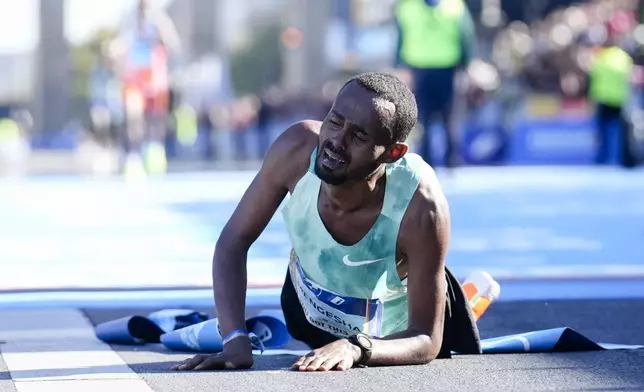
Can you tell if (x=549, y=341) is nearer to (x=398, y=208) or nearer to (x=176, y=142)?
(x=398, y=208)

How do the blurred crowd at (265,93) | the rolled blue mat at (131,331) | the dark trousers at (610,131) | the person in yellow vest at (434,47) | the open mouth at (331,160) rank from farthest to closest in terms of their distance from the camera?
1. the dark trousers at (610,131)
2. the blurred crowd at (265,93)
3. the person in yellow vest at (434,47)
4. the rolled blue mat at (131,331)
5. the open mouth at (331,160)

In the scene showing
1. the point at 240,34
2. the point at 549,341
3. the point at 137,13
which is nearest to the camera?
the point at 549,341

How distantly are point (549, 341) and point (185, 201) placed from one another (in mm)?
8827

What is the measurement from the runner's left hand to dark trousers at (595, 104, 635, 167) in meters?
17.3

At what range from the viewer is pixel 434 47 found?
50.1 feet

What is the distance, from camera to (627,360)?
4875 mm

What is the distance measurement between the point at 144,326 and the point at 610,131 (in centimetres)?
1763

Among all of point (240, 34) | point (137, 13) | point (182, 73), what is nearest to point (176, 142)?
point (182, 73)

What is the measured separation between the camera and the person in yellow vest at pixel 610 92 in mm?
21578

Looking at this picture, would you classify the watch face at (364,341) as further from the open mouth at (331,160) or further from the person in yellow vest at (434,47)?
the person in yellow vest at (434,47)

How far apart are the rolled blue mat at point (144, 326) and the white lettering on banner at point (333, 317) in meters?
0.72

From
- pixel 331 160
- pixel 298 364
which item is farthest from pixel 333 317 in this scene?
pixel 331 160

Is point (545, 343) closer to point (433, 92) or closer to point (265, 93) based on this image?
point (433, 92)

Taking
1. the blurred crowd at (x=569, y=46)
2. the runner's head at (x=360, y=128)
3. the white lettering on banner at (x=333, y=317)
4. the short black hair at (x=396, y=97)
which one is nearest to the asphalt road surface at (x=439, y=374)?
the white lettering on banner at (x=333, y=317)
